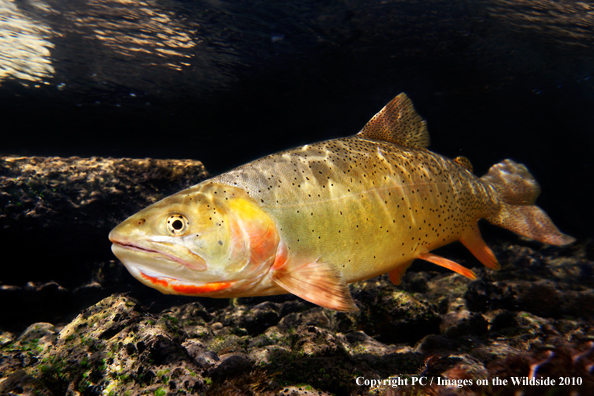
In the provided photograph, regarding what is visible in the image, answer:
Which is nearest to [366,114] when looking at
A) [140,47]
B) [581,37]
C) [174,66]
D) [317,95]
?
[317,95]

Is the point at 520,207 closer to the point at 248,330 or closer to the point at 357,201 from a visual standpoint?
the point at 357,201

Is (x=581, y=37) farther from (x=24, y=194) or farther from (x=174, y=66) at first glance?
(x=24, y=194)

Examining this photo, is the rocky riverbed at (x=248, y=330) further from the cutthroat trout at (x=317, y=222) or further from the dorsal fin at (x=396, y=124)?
the dorsal fin at (x=396, y=124)

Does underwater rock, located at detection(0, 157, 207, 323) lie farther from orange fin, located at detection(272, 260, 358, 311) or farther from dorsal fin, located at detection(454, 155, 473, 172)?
dorsal fin, located at detection(454, 155, 473, 172)

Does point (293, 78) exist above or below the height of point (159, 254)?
above

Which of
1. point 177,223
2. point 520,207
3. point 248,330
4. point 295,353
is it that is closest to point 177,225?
point 177,223

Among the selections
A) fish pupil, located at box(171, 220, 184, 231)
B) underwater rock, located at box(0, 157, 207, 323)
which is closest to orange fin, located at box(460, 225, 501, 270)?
fish pupil, located at box(171, 220, 184, 231)
